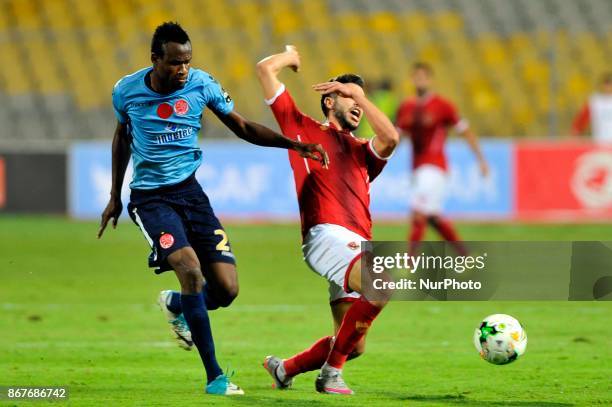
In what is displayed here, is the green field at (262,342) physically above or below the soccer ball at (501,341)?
below

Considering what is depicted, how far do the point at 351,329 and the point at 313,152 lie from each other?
3.27 ft

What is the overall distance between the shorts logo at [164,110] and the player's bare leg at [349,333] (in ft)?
4.99

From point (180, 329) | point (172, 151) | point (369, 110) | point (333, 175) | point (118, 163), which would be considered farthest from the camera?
point (180, 329)

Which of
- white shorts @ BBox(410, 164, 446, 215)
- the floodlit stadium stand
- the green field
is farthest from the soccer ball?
the floodlit stadium stand

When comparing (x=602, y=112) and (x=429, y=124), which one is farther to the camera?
(x=602, y=112)

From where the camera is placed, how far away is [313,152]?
6.43 m

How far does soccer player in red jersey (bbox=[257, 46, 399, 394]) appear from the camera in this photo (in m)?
6.36

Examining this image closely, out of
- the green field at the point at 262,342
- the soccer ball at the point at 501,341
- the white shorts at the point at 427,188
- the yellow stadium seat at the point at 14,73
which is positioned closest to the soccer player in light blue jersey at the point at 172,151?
the green field at the point at 262,342

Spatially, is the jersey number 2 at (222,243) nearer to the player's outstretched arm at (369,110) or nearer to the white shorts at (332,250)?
the white shorts at (332,250)

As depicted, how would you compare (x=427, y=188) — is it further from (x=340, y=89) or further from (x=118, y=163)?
(x=340, y=89)

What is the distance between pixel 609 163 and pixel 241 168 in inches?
229

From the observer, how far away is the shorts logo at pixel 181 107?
693 cm

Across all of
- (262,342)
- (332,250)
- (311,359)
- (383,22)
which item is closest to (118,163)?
(332,250)

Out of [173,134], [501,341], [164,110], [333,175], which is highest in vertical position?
[164,110]
